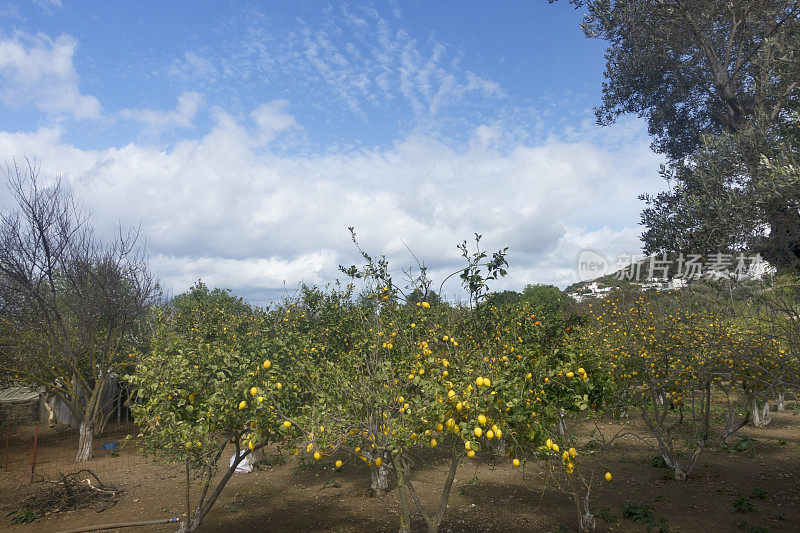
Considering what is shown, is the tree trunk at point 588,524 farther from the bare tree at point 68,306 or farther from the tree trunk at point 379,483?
the bare tree at point 68,306

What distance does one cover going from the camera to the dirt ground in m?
6.81

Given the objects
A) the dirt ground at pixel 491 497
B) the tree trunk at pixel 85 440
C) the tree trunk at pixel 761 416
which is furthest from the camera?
the tree trunk at pixel 85 440

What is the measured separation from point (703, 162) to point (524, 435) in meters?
6.92

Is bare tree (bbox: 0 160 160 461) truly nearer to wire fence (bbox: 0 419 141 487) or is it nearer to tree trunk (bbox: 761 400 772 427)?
wire fence (bbox: 0 419 141 487)

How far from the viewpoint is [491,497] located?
8008mm

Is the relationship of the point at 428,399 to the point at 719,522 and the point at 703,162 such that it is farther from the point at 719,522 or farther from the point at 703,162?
the point at 703,162

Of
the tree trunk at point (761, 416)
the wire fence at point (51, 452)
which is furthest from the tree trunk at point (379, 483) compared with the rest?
the tree trunk at point (761, 416)

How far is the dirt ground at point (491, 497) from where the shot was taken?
22.3 feet

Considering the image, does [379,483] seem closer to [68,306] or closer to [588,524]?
[588,524]

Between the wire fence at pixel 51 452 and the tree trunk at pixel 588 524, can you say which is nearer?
the tree trunk at pixel 588 524

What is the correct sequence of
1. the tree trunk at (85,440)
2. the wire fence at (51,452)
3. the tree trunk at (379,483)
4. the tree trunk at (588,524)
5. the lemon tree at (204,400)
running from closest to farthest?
1. the lemon tree at (204,400)
2. the tree trunk at (588,524)
3. the tree trunk at (379,483)
4. the wire fence at (51,452)
5. the tree trunk at (85,440)

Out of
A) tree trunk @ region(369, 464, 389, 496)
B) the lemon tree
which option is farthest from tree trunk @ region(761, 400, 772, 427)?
the lemon tree

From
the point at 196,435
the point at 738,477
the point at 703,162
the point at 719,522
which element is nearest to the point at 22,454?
the point at 196,435

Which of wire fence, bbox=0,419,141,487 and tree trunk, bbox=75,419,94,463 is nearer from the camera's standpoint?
wire fence, bbox=0,419,141,487
